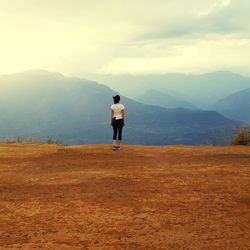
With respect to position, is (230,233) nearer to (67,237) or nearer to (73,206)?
(67,237)

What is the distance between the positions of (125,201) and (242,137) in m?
12.8

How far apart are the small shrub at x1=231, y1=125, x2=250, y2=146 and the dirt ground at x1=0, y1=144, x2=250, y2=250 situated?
6067 mm

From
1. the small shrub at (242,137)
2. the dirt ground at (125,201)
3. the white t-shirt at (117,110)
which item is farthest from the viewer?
the small shrub at (242,137)

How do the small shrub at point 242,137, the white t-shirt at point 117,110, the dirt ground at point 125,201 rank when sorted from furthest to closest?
the small shrub at point 242,137 → the white t-shirt at point 117,110 → the dirt ground at point 125,201

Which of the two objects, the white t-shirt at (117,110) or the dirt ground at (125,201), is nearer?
the dirt ground at (125,201)

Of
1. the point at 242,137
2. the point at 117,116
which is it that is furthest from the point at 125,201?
the point at 242,137

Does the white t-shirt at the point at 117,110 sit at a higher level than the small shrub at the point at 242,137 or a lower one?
higher

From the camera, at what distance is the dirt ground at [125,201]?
22.5ft

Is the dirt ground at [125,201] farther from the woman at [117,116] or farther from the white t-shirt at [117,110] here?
the white t-shirt at [117,110]

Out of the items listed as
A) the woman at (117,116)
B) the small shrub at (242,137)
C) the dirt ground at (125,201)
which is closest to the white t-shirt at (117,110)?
the woman at (117,116)

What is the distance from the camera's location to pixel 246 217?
7887mm

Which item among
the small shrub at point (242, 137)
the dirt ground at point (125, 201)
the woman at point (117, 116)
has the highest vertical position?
the woman at point (117, 116)

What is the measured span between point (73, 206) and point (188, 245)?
2744 millimetres

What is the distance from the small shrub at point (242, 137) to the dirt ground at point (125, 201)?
19.9ft
